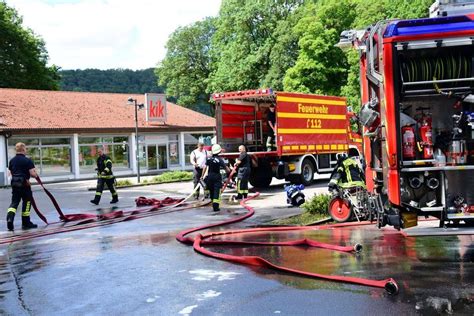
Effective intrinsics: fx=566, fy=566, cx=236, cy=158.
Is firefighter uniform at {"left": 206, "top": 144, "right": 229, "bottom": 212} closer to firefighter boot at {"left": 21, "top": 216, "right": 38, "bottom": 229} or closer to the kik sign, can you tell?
firefighter boot at {"left": 21, "top": 216, "right": 38, "bottom": 229}

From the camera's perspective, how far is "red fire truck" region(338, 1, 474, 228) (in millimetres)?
6738

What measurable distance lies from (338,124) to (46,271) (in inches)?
635

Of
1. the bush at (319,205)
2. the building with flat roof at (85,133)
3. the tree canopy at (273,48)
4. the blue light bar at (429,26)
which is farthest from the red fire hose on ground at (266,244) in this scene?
the tree canopy at (273,48)

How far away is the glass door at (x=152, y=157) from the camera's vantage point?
38353mm

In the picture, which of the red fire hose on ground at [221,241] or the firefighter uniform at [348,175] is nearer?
the red fire hose on ground at [221,241]

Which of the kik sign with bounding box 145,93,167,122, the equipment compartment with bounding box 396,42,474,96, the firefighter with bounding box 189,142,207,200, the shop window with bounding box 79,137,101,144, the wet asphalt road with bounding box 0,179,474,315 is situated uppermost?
the kik sign with bounding box 145,93,167,122

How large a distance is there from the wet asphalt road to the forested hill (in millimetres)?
67996

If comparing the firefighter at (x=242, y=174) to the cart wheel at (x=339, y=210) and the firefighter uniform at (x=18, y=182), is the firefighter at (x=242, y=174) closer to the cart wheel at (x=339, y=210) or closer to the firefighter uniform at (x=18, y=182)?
the cart wheel at (x=339, y=210)

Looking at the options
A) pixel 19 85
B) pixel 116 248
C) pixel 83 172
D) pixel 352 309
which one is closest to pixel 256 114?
pixel 116 248

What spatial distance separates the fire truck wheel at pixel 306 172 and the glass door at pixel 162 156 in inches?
798

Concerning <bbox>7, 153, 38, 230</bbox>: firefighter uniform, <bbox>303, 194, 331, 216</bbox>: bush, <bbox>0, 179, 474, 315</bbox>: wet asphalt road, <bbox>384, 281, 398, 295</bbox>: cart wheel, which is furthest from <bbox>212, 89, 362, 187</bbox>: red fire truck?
<bbox>384, 281, 398, 295</bbox>: cart wheel

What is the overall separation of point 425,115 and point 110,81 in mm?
76588

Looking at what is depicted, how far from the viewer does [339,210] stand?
1055 cm

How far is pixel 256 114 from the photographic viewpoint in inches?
788
